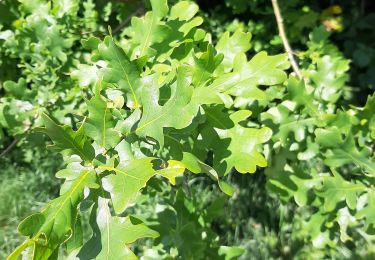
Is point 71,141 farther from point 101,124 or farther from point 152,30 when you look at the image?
point 152,30

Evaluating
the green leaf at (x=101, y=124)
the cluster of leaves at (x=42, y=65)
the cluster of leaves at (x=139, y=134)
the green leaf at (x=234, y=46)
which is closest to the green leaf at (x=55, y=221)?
the cluster of leaves at (x=139, y=134)

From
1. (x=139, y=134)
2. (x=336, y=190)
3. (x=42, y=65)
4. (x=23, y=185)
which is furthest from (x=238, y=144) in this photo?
(x=23, y=185)

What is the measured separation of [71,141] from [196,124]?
305 millimetres

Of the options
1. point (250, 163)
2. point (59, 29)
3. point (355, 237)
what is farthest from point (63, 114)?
point (355, 237)

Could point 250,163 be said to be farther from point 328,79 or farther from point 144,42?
point 328,79

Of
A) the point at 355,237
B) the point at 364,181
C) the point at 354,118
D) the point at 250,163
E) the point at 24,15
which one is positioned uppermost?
the point at 24,15

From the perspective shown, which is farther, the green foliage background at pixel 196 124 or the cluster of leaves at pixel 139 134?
the green foliage background at pixel 196 124

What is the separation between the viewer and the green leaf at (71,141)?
122cm

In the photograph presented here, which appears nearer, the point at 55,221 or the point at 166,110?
the point at 55,221

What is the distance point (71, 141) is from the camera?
4.08ft

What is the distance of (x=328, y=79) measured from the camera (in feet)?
6.54

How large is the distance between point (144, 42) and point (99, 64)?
15 cm

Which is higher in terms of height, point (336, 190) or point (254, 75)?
point (254, 75)

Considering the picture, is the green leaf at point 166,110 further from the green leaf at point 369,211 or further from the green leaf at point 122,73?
the green leaf at point 369,211
